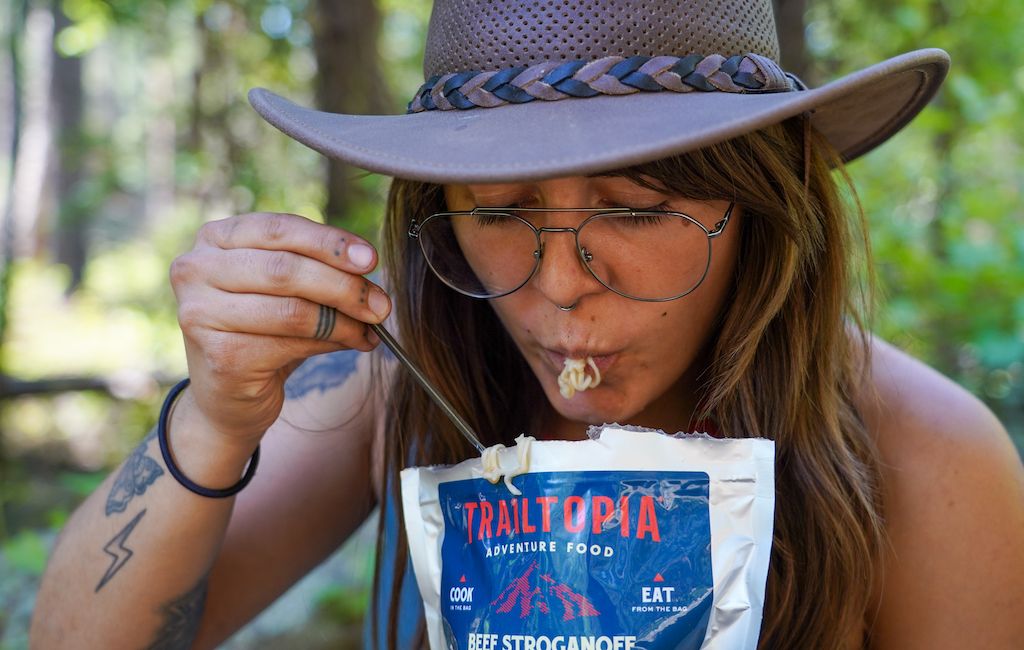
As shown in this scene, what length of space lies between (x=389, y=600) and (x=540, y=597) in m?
0.55

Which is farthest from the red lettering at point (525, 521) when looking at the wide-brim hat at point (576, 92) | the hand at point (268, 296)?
the wide-brim hat at point (576, 92)

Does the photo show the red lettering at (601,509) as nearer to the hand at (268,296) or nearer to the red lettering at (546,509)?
the red lettering at (546,509)

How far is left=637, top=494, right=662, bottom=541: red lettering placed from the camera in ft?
3.75

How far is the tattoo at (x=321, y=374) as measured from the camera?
180 cm

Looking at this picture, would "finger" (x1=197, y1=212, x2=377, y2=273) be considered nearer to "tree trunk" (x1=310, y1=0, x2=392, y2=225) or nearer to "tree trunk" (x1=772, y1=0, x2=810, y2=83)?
"tree trunk" (x1=772, y1=0, x2=810, y2=83)

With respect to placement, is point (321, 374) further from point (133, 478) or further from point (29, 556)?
point (29, 556)

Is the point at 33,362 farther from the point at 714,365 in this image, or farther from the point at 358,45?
the point at 714,365

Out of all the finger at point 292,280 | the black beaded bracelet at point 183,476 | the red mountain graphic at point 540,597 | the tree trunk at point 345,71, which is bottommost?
the red mountain graphic at point 540,597

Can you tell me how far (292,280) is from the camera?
1.24 metres

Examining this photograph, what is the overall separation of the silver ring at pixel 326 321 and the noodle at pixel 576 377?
0.33 m

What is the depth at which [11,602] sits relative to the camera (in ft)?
9.30

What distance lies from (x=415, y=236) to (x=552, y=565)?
24.0 inches

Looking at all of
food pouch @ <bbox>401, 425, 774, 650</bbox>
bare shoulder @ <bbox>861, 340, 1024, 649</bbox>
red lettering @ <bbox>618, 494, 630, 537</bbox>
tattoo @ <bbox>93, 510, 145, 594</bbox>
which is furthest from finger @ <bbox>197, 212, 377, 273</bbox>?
bare shoulder @ <bbox>861, 340, 1024, 649</bbox>

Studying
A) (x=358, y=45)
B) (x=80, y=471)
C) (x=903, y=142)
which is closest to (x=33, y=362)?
(x=80, y=471)
